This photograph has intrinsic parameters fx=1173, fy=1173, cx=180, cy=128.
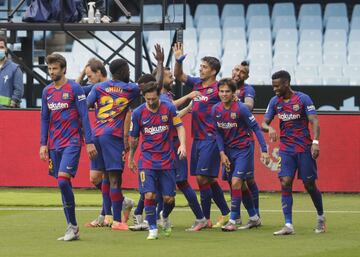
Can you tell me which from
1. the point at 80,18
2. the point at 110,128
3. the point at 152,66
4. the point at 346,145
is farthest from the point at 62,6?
the point at 110,128

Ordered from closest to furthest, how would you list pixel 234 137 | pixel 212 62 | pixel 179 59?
1. pixel 234 137
2. pixel 179 59
3. pixel 212 62

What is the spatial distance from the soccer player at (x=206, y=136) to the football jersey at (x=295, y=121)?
106cm

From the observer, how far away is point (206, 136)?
1548 cm

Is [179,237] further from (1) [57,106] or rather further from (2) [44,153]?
(1) [57,106]

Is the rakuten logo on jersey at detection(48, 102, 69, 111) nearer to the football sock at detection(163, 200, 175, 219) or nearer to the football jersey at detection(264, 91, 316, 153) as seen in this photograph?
the football sock at detection(163, 200, 175, 219)

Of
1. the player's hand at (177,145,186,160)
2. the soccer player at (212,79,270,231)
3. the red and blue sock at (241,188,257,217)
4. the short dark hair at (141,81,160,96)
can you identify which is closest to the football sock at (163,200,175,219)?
the soccer player at (212,79,270,231)

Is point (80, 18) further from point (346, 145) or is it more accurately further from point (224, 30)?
point (224, 30)

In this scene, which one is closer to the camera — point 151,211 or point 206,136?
point 151,211

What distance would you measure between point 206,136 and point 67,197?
2.59 metres

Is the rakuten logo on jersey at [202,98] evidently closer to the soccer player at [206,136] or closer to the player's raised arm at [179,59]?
the soccer player at [206,136]

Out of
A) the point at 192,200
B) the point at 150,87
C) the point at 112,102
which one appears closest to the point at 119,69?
the point at 112,102

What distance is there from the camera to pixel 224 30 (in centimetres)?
3186

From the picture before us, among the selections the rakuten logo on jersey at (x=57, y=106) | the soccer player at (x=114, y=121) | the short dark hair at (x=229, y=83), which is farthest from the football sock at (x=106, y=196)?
the short dark hair at (x=229, y=83)

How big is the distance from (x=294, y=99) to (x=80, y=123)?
109 inches
